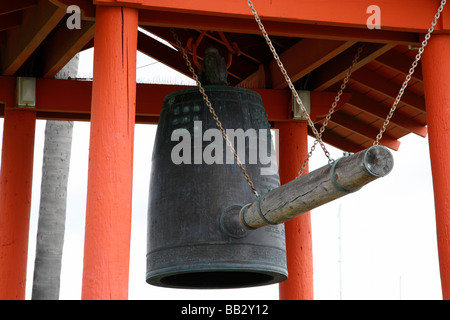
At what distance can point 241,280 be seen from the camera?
788 centimetres

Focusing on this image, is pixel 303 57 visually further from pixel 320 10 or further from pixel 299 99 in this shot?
pixel 299 99

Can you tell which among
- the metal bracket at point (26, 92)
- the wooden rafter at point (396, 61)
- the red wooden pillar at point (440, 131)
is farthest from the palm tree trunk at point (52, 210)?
the red wooden pillar at point (440, 131)

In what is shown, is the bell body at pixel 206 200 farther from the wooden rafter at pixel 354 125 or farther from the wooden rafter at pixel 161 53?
the wooden rafter at pixel 354 125

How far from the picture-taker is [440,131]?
7.62 meters

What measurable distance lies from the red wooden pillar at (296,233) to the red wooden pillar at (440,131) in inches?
90.9

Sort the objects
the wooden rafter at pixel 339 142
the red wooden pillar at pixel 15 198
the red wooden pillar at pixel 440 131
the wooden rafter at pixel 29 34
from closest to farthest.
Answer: the red wooden pillar at pixel 440 131, the wooden rafter at pixel 29 34, the red wooden pillar at pixel 15 198, the wooden rafter at pixel 339 142

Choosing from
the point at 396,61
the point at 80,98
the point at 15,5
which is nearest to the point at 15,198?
the point at 80,98

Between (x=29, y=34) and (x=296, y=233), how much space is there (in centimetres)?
346

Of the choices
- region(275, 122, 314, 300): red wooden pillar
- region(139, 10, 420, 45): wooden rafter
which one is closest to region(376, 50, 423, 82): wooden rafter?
region(275, 122, 314, 300): red wooden pillar

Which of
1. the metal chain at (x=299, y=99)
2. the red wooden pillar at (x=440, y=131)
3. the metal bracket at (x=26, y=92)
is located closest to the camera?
the metal chain at (x=299, y=99)

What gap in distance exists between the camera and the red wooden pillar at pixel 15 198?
903cm
